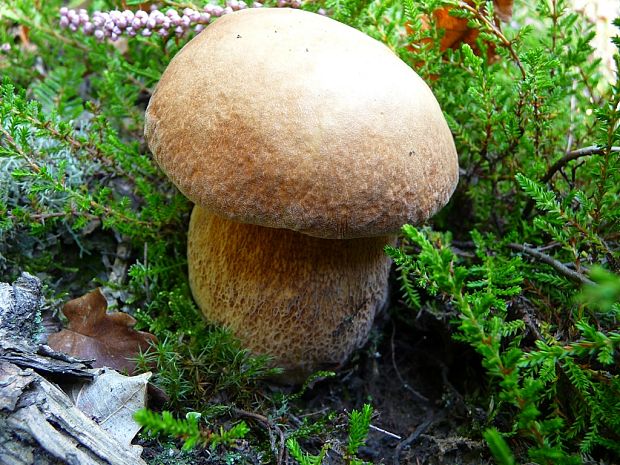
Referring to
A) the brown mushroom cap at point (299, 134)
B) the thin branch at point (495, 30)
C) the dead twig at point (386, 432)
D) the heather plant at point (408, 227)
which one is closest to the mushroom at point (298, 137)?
the brown mushroom cap at point (299, 134)

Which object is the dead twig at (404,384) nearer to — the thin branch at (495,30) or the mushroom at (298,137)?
the mushroom at (298,137)

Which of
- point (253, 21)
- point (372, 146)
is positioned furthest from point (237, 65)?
point (372, 146)

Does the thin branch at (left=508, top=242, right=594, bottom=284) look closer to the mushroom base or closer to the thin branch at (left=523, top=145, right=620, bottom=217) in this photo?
the thin branch at (left=523, top=145, right=620, bottom=217)

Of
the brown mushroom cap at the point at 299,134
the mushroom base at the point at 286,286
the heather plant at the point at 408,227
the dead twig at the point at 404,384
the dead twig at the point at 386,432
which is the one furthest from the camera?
the dead twig at the point at 404,384

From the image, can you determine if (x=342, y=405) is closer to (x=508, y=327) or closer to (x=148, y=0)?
(x=508, y=327)

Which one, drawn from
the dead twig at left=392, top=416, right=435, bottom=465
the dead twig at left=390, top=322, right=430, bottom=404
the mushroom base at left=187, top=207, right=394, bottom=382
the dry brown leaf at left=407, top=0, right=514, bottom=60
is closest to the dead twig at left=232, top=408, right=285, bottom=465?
the mushroom base at left=187, top=207, right=394, bottom=382

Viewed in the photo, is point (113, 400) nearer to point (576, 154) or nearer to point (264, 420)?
point (264, 420)
